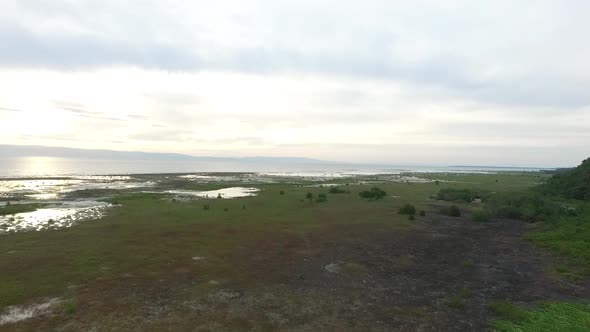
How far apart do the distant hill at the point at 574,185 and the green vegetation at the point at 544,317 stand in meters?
39.1

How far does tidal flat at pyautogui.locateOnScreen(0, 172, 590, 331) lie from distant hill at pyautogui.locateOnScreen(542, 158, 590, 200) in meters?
20.2

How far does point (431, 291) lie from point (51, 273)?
18.0m

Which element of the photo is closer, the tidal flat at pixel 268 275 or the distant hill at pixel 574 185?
the tidal flat at pixel 268 275

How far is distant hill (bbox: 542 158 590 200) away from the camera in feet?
147

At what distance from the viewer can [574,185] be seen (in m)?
47.7

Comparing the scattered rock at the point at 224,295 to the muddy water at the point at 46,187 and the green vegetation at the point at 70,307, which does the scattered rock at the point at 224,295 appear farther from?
the muddy water at the point at 46,187

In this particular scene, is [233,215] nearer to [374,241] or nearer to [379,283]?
[374,241]

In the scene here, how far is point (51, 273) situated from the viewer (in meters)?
16.9

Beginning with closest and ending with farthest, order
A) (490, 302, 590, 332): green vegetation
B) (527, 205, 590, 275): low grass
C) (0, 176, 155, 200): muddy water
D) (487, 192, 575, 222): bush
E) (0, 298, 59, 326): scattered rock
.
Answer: (490, 302, 590, 332): green vegetation
(0, 298, 59, 326): scattered rock
(527, 205, 590, 275): low grass
(487, 192, 575, 222): bush
(0, 176, 155, 200): muddy water

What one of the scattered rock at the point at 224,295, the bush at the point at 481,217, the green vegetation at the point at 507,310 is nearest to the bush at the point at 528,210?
the bush at the point at 481,217

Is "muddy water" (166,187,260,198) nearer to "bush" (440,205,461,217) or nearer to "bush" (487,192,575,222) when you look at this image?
"bush" (440,205,461,217)

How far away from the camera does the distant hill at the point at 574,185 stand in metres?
44.8

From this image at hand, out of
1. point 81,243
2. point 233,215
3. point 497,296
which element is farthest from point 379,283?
point 233,215

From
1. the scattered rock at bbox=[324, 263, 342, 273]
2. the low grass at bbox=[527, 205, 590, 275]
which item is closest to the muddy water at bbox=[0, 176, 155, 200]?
the scattered rock at bbox=[324, 263, 342, 273]
